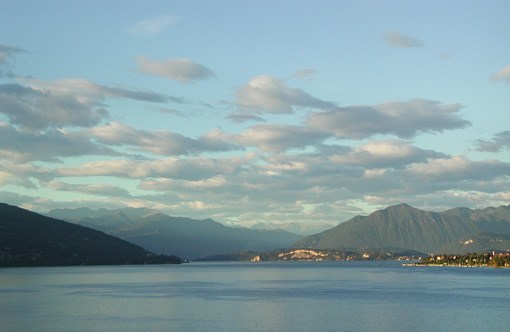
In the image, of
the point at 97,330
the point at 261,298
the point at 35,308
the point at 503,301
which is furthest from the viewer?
the point at 261,298

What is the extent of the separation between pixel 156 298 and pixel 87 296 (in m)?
24.6

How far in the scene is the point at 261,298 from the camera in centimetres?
16412

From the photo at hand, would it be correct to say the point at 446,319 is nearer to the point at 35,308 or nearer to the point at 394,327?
the point at 394,327

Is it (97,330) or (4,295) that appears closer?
(97,330)

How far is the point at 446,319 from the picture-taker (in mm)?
113375

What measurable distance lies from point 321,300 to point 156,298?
168ft

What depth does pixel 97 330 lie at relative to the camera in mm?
100625

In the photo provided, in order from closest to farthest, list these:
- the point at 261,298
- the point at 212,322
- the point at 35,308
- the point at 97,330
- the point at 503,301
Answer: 1. the point at 97,330
2. the point at 212,322
3. the point at 35,308
4. the point at 503,301
5. the point at 261,298

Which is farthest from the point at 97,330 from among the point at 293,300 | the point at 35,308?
the point at 293,300

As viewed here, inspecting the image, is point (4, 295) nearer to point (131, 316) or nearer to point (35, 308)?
point (35, 308)

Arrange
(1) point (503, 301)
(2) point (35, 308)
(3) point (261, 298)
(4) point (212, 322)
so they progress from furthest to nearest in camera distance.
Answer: (3) point (261, 298) → (1) point (503, 301) → (2) point (35, 308) → (4) point (212, 322)

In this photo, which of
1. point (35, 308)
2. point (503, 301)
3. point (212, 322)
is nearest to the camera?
point (212, 322)

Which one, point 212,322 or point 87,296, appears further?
point 87,296

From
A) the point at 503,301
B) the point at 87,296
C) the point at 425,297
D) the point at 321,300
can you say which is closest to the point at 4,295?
the point at 87,296
